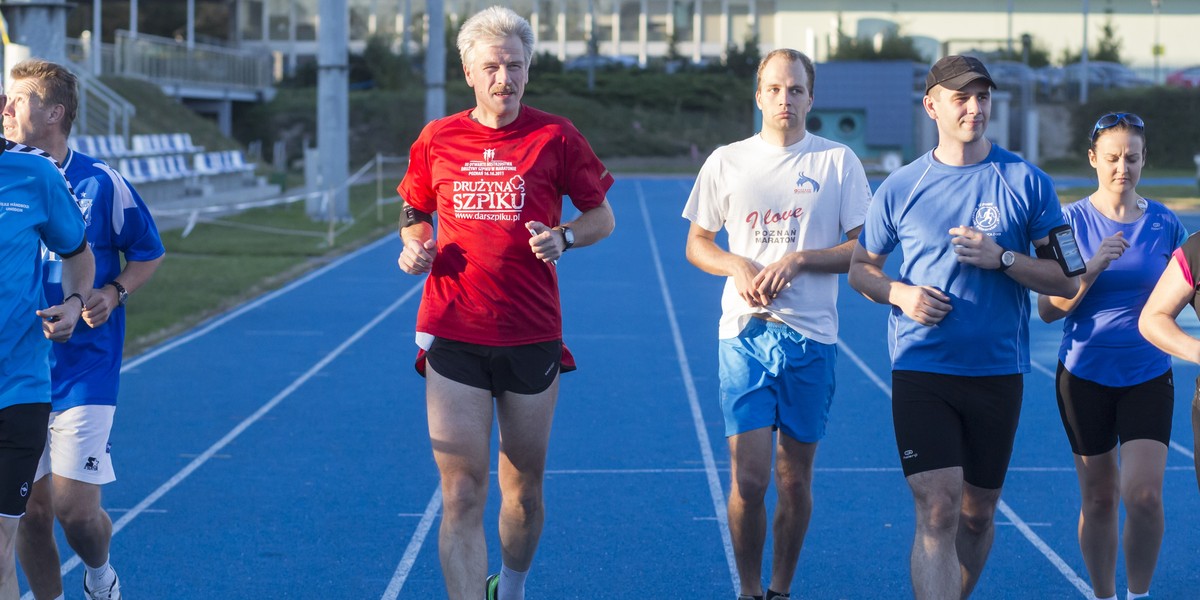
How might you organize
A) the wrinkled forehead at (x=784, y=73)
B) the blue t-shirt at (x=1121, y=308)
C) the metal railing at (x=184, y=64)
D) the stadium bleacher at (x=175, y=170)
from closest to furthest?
the blue t-shirt at (x=1121, y=308) → the wrinkled forehead at (x=784, y=73) → the stadium bleacher at (x=175, y=170) → the metal railing at (x=184, y=64)

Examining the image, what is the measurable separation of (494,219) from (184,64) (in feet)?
140

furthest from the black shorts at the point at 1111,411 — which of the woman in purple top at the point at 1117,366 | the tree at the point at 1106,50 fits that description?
the tree at the point at 1106,50

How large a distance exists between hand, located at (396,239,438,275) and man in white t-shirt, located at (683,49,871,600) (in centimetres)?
107

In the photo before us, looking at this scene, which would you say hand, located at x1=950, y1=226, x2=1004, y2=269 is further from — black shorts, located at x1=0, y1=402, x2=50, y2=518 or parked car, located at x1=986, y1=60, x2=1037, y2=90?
parked car, located at x1=986, y1=60, x2=1037, y2=90

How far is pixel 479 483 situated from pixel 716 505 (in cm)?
259

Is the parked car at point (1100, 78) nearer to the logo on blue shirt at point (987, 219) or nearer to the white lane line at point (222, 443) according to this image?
the white lane line at point (222, 443)

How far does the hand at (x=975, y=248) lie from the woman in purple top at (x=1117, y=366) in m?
0.71

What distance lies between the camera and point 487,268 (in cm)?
449

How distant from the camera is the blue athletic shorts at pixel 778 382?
4926mm

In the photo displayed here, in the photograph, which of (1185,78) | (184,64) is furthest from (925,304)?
(1185,78)

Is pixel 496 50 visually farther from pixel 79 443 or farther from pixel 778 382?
pixel 79 443

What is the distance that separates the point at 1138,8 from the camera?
6600 centimetres

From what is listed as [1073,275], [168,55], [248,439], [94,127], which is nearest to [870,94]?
[168,55]

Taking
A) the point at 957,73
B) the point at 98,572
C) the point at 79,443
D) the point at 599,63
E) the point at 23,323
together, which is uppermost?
the point at 599,63
